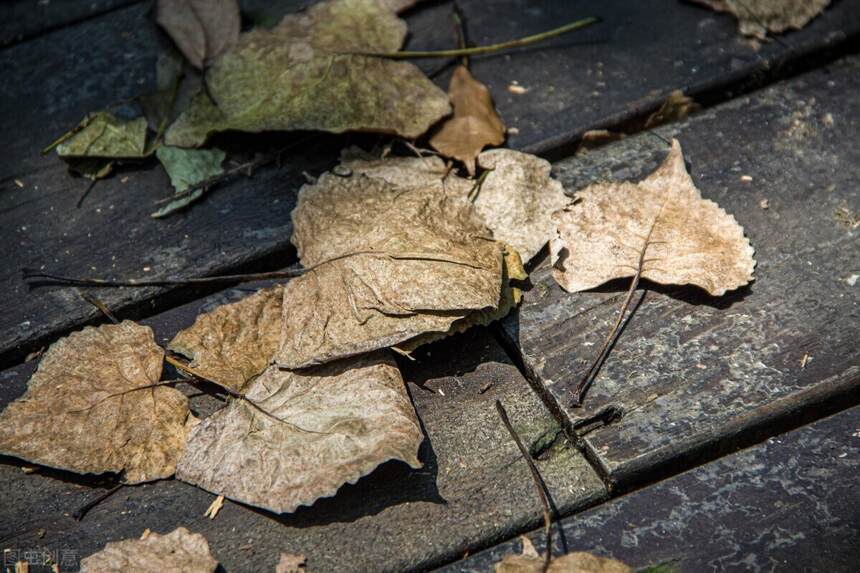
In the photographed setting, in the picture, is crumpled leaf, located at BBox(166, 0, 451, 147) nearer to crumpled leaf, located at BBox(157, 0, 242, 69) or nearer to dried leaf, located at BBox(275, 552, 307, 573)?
crumpled leaf, located at BBox(157, 0, 242, 69)

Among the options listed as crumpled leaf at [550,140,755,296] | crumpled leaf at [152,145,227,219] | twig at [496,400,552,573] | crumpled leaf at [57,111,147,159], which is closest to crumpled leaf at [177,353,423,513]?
twig at [496,400,552,573]

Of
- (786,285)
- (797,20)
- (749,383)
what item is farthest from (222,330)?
(797,20)

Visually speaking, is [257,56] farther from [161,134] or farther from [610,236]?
[610,236]

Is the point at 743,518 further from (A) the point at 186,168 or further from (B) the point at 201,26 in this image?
(B) the point at 201,26

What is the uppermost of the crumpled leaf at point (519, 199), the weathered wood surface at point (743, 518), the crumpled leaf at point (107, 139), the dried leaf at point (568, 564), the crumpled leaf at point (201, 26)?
the crumpled leaf at point (201, 26)

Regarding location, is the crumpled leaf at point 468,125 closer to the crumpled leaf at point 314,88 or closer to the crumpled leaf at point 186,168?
the crumpled leaf at point 314,88

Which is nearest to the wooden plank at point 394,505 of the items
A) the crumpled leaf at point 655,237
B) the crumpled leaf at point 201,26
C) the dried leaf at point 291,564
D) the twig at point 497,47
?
the dried leaf at point 291,564
